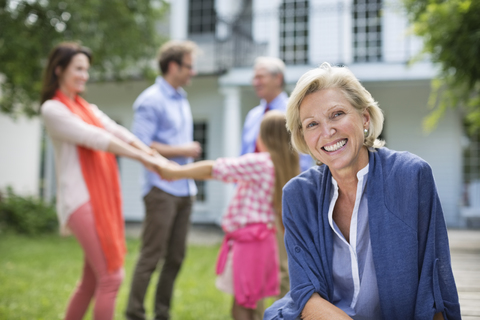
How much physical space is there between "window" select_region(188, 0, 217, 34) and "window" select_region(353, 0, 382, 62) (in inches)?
164

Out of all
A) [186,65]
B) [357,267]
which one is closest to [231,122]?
[186,65]

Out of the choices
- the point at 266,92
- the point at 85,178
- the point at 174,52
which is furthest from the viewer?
the point at 174,52

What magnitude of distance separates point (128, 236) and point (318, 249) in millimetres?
9399

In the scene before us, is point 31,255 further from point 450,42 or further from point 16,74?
point 450,42

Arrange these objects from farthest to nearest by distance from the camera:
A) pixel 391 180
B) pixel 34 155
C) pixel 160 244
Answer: pixel 34 155
pixel 160 244
pixel 391 180

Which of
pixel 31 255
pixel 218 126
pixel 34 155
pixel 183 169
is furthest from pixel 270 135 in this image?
pixel 34 155

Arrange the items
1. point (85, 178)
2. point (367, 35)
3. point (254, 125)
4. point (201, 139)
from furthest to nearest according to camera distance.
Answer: point (201, 139) → point (367, 35) → point (254, 125) → point (85, 178)

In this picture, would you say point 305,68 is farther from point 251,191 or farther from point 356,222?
point 356,222

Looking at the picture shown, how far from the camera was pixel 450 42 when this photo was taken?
340 centimetres

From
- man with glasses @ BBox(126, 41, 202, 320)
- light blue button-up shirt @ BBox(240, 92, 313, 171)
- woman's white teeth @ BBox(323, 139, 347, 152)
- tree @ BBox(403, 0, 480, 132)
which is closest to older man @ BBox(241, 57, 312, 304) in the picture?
light blue button-up shirt @ BBox(240, 92, 313, 171)

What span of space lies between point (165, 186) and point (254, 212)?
3.70 ft

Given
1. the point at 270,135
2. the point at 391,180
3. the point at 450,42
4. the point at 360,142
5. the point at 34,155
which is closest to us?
the point at 391,180

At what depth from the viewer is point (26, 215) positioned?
11547 millimetres

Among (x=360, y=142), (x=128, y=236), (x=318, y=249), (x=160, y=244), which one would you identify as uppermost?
(x=360, y=142)
